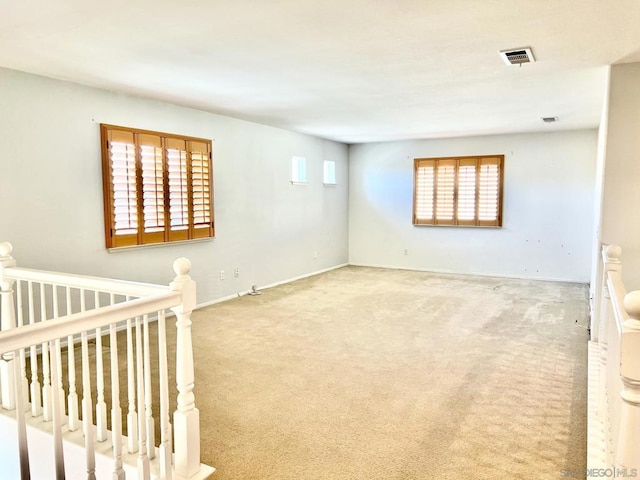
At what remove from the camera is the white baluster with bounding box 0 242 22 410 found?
8.30 feet

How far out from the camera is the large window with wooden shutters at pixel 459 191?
25.4 ft

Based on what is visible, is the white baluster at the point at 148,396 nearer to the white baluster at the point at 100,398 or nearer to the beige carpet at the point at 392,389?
the white baluster at the point at 100,398

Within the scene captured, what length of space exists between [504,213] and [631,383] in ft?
23.2

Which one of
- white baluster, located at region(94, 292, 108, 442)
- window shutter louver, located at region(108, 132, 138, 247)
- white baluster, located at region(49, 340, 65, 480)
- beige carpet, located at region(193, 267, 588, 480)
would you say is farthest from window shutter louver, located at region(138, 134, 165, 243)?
white baluster, located at region(49, 340, 65, 480)

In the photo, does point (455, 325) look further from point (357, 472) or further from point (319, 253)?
point (319, 253)

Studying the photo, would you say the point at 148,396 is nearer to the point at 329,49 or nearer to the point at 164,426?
the point at 164,426

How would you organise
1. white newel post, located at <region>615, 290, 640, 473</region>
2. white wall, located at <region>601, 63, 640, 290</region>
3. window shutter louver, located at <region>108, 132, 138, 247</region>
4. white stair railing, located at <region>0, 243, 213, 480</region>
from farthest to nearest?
1. window shutter louver, located at <region>108, 132, 138, 247</region>
2. white wall, located at <region>601, 63, 640, 290</region>
3. white stair railing, located at <region>0, 243, 213, 480</region>
4. white newel post, located at <region>615, 290, 640, 473</region>

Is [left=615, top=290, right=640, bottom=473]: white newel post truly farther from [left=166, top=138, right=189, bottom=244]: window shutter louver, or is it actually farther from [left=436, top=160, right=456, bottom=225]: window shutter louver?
[left=436, top=160, right=456, bottom=225]: window shutter louver

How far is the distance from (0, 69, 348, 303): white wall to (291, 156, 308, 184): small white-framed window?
122 millimetres

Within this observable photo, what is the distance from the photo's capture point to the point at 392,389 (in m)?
3.20

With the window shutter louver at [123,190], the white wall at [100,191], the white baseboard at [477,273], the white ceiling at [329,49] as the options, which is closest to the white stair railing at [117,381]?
the white ceiling at [329,49]

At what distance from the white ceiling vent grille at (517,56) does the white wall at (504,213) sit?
4.33m

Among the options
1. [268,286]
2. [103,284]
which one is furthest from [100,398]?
[268,286]

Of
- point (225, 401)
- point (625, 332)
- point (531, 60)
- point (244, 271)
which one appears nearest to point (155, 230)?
point (244, 271)
